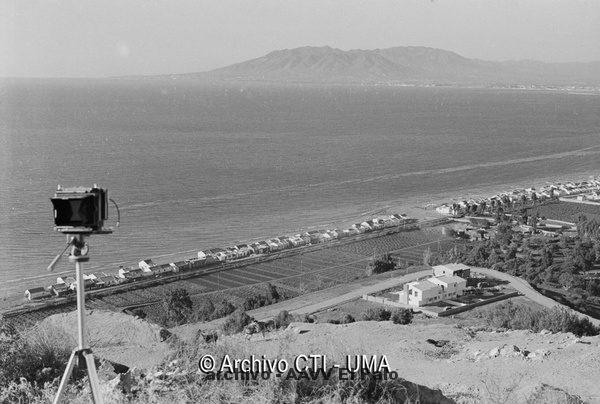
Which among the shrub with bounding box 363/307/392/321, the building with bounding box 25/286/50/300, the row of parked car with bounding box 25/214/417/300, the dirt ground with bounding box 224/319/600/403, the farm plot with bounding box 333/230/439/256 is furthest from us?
the farm plot with bounding box 333/230/439/256

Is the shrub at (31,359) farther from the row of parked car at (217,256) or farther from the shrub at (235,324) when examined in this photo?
the row of parked car at (217,256)

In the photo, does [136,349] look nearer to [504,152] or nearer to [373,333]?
[373,333]

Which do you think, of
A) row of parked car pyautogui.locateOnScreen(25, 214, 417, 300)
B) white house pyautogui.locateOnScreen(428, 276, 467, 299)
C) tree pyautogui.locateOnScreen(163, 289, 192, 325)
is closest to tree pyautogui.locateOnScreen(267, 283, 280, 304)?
tree pyautogui.locateOnScreen(163, 289, 192, 325)

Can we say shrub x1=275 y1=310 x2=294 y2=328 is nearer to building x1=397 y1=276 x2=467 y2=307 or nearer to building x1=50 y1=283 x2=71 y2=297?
building x1=397 y1=276 x2=467 y2=307

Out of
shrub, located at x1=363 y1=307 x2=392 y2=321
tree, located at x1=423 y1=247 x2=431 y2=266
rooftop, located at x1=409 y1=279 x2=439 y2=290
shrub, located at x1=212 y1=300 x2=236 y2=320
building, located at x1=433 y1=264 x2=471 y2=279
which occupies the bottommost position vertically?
tree, located at x1=423 y1=247 x2=431 y2=266

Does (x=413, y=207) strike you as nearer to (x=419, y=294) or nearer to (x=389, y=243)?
(x=389, y=243)

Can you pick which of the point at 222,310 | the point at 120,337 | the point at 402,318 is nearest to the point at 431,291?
the point at 402,318

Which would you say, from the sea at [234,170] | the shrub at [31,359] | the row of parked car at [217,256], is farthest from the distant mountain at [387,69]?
the shrub at [31,359]

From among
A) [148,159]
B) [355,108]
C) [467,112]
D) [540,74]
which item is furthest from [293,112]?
[540,74]
